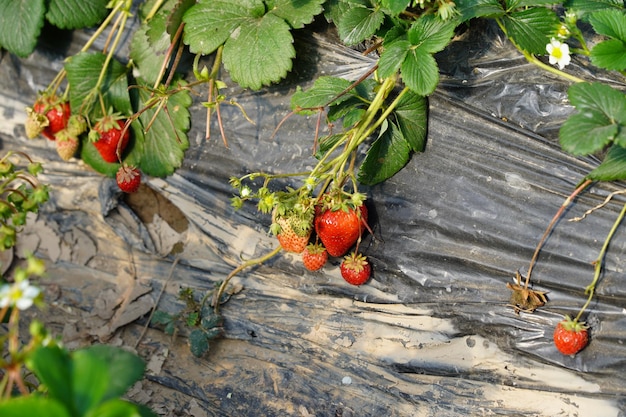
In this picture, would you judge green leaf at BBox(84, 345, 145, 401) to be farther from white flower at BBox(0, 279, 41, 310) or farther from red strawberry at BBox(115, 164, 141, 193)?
red strawberry at BBox(115, 164, 141, 193)

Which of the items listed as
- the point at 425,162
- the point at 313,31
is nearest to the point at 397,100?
the point at 425,162

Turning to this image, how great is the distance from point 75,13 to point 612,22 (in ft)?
5.01

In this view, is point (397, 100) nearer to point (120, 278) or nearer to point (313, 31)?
point (313, 31)

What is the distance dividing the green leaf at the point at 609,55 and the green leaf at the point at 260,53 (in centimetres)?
74

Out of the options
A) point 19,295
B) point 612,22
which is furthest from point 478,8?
point 19,295

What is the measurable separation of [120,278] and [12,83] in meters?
0.78

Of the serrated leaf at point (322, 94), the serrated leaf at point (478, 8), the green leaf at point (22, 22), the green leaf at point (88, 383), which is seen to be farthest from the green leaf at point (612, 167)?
the green leaf at point (22, 22)

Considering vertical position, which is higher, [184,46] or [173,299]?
[184,46]

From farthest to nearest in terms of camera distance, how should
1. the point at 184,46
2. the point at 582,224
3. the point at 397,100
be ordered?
the point at 184,46 → the point at 397,100 → the point at 582,224

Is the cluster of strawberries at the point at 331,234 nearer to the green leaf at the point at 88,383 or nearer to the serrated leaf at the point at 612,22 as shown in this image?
the serrated leaf at the point at 612,22

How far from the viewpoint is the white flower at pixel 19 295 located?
837 mm

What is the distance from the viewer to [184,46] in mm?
2068

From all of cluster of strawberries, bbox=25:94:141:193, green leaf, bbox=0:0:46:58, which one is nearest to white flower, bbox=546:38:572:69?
cluster of strawberries, bbox=25:94:141:193

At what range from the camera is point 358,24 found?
1711mm
